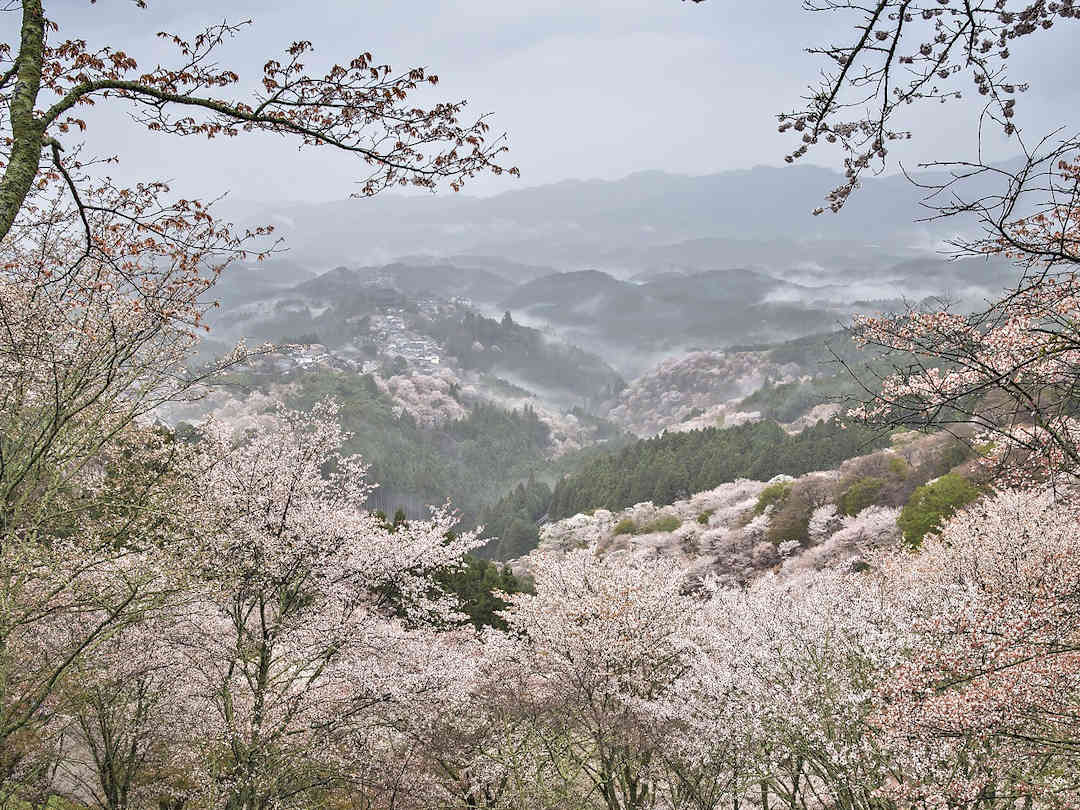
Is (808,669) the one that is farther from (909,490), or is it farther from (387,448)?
(387,448)

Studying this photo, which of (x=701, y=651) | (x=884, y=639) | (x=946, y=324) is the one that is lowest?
(x=701, y=651)

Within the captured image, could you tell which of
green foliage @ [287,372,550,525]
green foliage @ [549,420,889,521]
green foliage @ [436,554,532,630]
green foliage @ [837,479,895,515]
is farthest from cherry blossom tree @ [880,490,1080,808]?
green foliage @ [287,372,550,525]

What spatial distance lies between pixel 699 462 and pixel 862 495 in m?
44.6

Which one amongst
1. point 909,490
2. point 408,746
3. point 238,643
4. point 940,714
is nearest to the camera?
point 940,714

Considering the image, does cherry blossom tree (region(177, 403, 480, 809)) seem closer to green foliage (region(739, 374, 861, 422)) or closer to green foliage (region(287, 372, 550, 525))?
green foliage (region(287, 372, 550, 525))

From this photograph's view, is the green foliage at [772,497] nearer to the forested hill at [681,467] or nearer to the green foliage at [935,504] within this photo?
the green foliage at [935,504]

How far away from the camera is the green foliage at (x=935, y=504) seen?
3444 centimetres

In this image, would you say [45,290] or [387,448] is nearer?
[45,290]

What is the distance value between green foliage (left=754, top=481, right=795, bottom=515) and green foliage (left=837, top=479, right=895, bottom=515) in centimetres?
714

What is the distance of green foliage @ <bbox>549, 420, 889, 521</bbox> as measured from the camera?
75.7 m

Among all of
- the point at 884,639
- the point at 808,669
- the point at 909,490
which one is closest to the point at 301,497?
the point at 808,669

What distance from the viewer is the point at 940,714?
896 cm

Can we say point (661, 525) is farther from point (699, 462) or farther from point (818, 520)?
point (699, 462)

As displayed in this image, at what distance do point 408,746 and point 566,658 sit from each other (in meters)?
4.42
